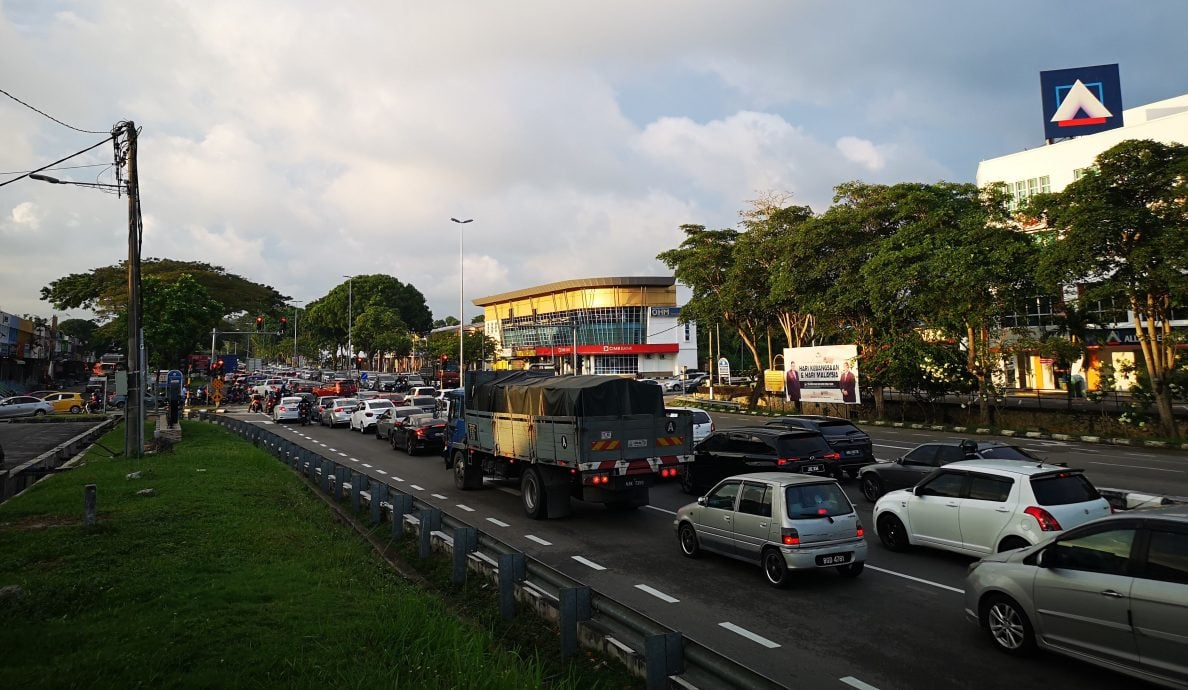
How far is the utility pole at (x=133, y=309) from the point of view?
2102 centimetres

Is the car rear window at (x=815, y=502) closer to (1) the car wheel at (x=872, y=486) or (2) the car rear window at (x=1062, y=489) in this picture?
(2) the car rear window at (x=1062, y=489)

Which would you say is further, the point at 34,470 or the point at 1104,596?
the point at 34,470

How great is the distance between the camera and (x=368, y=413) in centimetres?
3438

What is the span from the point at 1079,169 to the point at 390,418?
4900 centimetres

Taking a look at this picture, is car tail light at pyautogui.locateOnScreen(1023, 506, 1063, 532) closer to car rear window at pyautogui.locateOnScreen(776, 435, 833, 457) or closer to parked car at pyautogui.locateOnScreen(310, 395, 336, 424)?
car rear window at pyautogui.locateOnScreen(776, 435, 833, 457)

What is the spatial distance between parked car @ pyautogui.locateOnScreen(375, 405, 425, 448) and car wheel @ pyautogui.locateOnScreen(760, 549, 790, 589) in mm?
20068

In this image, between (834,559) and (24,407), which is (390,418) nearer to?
(834,559)

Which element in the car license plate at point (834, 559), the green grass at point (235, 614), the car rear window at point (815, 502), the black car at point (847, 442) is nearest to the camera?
the green grass at point (235, 614)

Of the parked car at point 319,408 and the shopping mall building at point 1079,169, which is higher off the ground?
the shopping mall building at point 1079,169

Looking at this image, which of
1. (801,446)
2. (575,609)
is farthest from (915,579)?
(801,446)

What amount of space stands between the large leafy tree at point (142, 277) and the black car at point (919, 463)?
197 ft

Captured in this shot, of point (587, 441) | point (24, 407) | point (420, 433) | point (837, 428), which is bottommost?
point (420, 433)

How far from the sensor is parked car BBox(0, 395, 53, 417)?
1628 inches

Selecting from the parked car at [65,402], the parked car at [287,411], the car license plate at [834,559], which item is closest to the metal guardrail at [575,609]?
the car license plate at [834,559]
